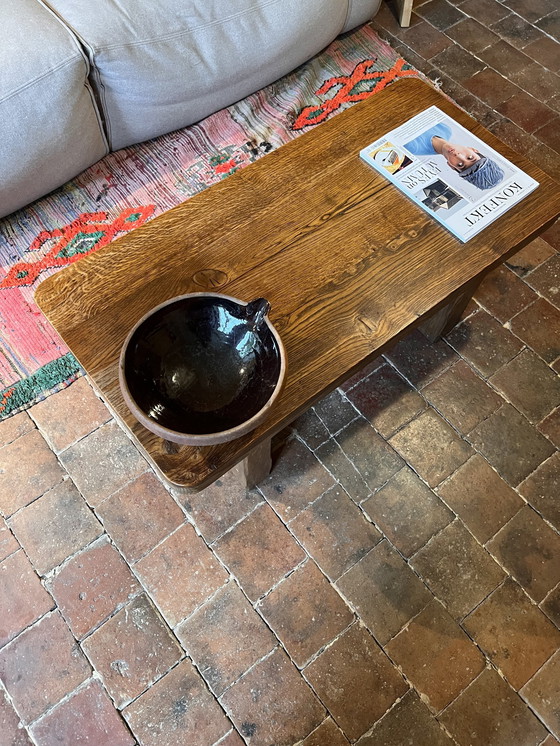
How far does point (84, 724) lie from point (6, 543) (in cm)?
48

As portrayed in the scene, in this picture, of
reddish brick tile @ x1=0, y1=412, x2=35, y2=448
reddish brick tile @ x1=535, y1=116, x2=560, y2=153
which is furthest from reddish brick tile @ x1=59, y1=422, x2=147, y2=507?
reddish brick tile @ x1=535, y1=116, x2=560, y2=153

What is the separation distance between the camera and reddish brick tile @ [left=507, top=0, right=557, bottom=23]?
2533mm

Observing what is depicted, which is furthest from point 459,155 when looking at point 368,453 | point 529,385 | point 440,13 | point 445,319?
point 440,13

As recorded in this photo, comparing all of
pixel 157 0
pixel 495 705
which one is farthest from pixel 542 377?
pixel 157 0

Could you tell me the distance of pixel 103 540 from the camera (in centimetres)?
150

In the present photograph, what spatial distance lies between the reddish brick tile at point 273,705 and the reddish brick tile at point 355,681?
4 cm

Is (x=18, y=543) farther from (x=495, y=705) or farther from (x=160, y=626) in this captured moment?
(x=495, y=705)

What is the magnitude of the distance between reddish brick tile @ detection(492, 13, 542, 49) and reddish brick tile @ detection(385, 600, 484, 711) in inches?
91.7

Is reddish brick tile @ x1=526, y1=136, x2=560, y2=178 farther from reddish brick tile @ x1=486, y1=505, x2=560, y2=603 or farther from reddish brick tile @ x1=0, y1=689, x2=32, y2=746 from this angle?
reddish brick tile @ x1=0, y1=689, x2=32, y2=746

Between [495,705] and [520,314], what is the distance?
3.72ft

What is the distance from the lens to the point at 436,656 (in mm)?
1408

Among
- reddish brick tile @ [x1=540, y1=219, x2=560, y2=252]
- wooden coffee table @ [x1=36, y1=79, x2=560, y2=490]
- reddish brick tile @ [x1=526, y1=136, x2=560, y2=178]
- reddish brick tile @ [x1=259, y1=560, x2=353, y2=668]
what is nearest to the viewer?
wooden coffee table @ [x1=36, y1=79, x2=560, y2=490]

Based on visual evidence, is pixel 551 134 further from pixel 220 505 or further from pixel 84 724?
pixel 84 724

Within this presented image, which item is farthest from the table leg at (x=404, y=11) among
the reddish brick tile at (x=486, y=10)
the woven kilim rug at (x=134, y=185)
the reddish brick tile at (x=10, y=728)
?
the reddish brick tile at (x=10, y=728)
